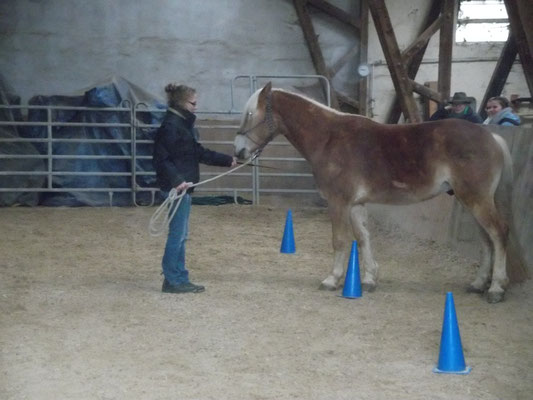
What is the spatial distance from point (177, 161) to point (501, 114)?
343 cm

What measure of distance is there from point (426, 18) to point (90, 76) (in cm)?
512

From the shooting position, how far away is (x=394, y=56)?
11141 millimetres

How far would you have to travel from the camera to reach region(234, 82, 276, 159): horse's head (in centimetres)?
705

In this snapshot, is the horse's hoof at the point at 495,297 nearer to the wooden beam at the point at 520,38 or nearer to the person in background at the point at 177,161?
the person in background at the point at 177,161

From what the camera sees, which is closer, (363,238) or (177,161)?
(177,161)

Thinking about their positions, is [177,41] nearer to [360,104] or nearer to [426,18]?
[360,104]

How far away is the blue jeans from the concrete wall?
Answer: 22.9 feet

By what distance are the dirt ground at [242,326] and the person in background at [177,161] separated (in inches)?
10.3

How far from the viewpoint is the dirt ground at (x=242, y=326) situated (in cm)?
440

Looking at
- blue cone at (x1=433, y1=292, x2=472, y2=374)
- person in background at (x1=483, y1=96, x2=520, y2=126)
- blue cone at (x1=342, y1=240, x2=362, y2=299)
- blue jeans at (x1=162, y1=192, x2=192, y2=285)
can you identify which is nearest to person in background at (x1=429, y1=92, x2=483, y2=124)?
person in background at (x1=483, y1=96, x2=520, y2=126)

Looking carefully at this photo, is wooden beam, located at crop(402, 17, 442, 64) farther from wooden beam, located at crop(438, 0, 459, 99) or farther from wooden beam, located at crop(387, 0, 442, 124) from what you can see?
wooden beam, located at crop(438, 0, 459, 99)

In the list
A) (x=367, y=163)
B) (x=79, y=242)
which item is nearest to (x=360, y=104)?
(x=79, y=242)

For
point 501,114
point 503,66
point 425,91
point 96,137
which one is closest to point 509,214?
point 501,114

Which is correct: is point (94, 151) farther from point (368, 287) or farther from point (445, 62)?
point (368, 287)
